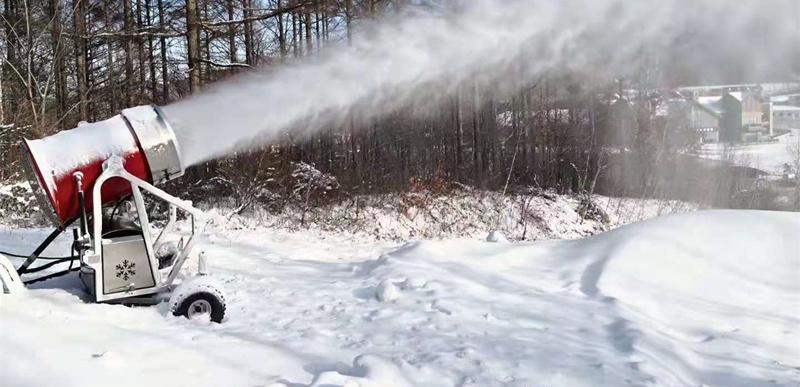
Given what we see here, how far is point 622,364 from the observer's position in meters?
4.02

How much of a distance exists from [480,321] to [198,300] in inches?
95.6

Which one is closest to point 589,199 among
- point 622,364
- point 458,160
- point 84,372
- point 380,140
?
point 458,160

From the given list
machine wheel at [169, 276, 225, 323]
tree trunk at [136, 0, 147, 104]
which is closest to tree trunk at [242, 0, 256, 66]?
tree trunk at [136, 0, 147, 104]

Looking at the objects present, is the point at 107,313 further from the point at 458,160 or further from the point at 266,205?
the point at 458,160

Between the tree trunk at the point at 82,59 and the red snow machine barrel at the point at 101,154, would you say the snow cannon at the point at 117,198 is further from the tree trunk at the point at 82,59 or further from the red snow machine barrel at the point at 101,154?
the tree trunk at the point at 82,59

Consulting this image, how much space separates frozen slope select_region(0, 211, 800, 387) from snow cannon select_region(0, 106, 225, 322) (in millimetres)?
240

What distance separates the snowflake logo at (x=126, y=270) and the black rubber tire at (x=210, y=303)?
1.84ft

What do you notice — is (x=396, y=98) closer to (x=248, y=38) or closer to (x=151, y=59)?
(x=248, y=38)

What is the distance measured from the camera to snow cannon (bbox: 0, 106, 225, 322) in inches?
206

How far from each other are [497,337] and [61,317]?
10.9 ft

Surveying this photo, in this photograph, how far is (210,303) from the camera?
210 inches

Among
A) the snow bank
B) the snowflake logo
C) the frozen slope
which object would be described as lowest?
the snow bank

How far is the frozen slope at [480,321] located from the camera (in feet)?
12.6

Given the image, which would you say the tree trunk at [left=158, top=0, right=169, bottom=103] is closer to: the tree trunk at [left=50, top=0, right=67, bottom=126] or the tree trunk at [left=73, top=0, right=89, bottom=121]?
the tree trunk at [left=73, top=0, right=89, bottom=121]
